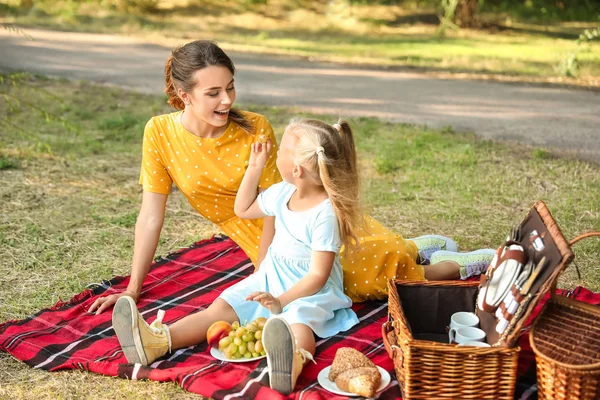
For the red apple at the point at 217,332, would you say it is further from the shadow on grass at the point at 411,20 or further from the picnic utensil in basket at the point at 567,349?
the shadow on grass at the point at 411,20

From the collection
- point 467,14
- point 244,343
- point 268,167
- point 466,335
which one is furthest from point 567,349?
point 467,14

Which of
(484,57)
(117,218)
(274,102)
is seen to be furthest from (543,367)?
(484,57)

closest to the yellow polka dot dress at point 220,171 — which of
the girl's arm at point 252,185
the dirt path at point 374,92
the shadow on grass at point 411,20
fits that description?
the girl's arm at point 252,185

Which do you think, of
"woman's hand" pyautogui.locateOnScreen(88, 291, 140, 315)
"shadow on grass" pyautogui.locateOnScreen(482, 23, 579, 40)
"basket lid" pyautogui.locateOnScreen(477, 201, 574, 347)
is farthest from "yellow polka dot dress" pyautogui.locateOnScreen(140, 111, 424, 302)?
"shadow on grass" pyautogui.locateOnScreen(482, 23, 579, 40)

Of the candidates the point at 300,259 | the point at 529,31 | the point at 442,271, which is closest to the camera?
the point at 300,259

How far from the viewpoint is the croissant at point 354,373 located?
266 centimetres

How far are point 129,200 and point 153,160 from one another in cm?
183

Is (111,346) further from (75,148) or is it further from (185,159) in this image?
(75,148)

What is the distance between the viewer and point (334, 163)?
3.10 metres

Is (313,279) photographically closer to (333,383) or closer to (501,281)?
(333,383)

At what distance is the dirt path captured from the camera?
7.12m

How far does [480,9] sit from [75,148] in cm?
1151

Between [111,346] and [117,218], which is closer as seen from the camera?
[111,346]

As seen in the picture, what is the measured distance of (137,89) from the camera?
8.87m
